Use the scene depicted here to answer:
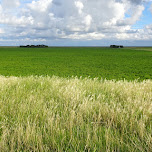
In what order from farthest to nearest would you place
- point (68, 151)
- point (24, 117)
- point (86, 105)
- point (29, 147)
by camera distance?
point (86, 105) < point (24, 117) < point (29, 147) < point (68, 151)

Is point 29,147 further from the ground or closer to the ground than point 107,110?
closer to the ground

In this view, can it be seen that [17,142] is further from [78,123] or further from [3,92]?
[3,92]

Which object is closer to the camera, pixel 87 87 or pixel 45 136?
pixel 45 136

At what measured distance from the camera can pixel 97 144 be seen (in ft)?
6.88

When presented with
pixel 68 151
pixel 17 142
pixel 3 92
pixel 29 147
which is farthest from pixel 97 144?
pixel 3 92

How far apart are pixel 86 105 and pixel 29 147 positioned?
4.40ft

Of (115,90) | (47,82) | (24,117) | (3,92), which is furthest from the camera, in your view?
(47,82)

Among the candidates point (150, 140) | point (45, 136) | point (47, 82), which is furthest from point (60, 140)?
point (47, 82)

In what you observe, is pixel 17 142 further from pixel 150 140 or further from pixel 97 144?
pixel 150 140

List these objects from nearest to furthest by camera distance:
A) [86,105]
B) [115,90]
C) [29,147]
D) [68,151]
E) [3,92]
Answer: [68,151] < [29,147] < [86,105] < [3,92] < [115,90]

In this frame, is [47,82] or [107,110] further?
[47,82]

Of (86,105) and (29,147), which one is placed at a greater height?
(86,105)

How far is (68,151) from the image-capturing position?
2.01m

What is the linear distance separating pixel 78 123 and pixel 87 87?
2.26m
